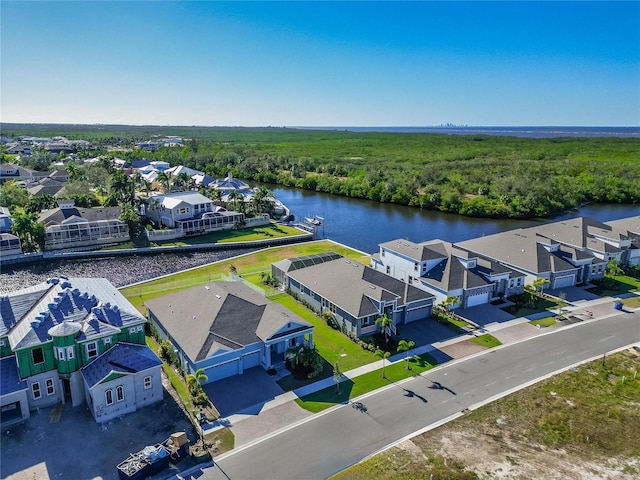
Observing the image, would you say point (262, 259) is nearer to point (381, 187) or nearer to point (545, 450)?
A: point (545, 450)

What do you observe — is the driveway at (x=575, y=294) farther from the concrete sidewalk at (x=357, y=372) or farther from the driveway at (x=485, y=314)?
the driveway at (x=485, y=314)

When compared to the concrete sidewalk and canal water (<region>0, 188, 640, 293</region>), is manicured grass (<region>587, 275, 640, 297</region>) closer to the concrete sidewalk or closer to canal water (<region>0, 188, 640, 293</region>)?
the concrete sidewalk

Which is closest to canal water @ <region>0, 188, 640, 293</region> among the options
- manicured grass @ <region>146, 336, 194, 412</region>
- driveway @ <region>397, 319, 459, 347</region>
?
manicured grass @ <region>146, 336, 194, 412</region>

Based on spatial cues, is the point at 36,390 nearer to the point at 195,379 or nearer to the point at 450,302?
the point at 195,379

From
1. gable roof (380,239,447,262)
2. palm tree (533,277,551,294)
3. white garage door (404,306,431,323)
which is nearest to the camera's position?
white garage door (404,306,431,323)

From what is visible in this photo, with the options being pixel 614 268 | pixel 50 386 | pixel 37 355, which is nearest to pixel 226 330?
pixel 50 386

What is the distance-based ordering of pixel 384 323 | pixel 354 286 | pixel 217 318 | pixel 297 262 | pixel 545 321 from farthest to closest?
pixel 297 262 < pixel 545 321 < pixel 354 286 < pixel 384 323 < pixel 217 318

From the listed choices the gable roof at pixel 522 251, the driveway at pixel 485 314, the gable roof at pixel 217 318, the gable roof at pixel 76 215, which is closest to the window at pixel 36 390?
the gable roof at pixel 217 318
